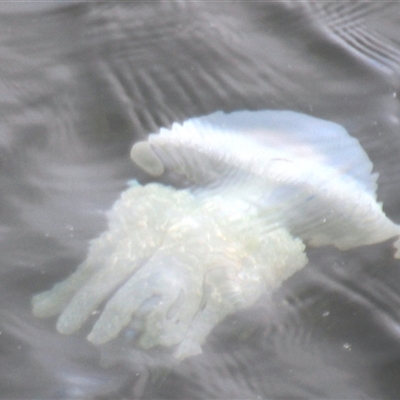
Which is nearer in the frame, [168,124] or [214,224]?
[214,224]

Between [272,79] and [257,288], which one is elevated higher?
[272,79]

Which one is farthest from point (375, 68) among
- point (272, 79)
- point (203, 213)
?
point (203, 213)

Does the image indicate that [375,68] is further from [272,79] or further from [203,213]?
[203,213]

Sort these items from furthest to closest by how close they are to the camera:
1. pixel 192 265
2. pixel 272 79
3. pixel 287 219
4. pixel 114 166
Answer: pixel 272 79 → pixel 114 166 → pixel 287 219 → pixel 192 265
